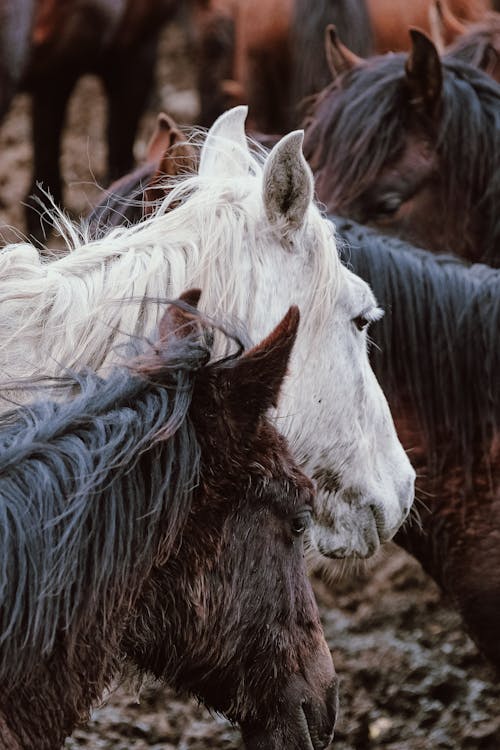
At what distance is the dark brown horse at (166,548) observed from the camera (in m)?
1.70

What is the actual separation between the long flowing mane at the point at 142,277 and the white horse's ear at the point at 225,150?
0.38ft

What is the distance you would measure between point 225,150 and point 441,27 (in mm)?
3332

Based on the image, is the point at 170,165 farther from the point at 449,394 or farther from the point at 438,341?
the point at 449,394

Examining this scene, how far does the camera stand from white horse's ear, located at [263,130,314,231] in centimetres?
246

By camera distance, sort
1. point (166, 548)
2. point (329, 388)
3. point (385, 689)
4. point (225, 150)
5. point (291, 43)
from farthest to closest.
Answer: point (291, 43) < point (385, 689) < point (225, 150) < point (329, 388) < point (166, 548)

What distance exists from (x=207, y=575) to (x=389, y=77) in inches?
103

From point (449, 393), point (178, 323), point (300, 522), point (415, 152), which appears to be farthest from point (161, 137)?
point (300, 522)

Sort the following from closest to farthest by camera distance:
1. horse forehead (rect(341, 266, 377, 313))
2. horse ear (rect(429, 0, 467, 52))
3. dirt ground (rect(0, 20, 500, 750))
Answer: horse forehead (rect(341, 266, 377, 313)) → dirt ground (rect(0, 20, 500, 750)) → horse ear (rect(429, 0, 467, 52))

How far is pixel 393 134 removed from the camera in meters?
4.11

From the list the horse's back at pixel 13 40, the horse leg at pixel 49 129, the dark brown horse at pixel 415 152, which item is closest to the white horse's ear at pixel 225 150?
the dark brown horse at pixel 415 152

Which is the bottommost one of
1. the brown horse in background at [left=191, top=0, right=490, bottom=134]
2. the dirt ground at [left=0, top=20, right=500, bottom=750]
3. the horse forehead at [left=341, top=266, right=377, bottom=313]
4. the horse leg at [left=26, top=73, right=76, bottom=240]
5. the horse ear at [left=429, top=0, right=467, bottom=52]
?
the dirt ground at [left=0, top=20, right=500, bottom=750]

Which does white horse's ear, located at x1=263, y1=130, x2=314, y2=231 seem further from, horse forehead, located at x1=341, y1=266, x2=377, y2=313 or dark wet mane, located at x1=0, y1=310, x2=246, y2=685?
dark wet mane, located at x1=0, y1=310, x2=246, y2=685

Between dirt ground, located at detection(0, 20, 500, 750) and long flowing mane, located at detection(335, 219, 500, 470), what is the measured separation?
433mm

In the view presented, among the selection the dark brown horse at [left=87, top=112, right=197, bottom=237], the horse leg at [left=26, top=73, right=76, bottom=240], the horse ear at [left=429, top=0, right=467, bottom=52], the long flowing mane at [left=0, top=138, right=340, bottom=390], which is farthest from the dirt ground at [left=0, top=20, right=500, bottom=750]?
the horse leg at [left=26, top=73, right=76, bottom=240]
